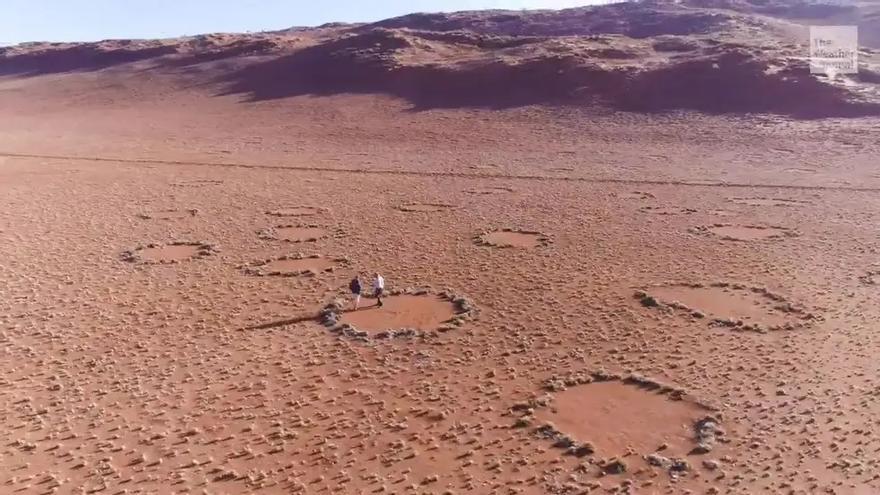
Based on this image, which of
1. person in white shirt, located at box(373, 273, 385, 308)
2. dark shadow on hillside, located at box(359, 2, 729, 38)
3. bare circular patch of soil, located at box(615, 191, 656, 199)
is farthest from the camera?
dark shadow on hillside, located at box(359, 2, 729, 38)

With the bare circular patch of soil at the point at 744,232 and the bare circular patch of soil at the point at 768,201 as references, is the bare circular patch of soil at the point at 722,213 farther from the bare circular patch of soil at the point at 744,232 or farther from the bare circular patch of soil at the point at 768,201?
the bare circular patch of soil at the point at 768,201

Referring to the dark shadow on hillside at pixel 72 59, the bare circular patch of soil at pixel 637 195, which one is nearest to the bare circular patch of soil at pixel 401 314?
the bare circular patch of soil at pixel 637 195

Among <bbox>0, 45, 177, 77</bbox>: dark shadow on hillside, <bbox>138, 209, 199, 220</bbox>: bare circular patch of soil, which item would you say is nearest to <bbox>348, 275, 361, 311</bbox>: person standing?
<bbox>138, 209, 199, 220</bbox>: bare circular patch of soil

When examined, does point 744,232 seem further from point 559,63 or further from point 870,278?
point 559,63

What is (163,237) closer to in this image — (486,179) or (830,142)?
(486,179)

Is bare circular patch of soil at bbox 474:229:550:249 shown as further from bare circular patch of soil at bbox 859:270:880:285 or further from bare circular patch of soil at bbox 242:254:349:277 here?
bare circular patch of soil at bbox 859:270:880:285

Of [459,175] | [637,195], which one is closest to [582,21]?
[459,175]
